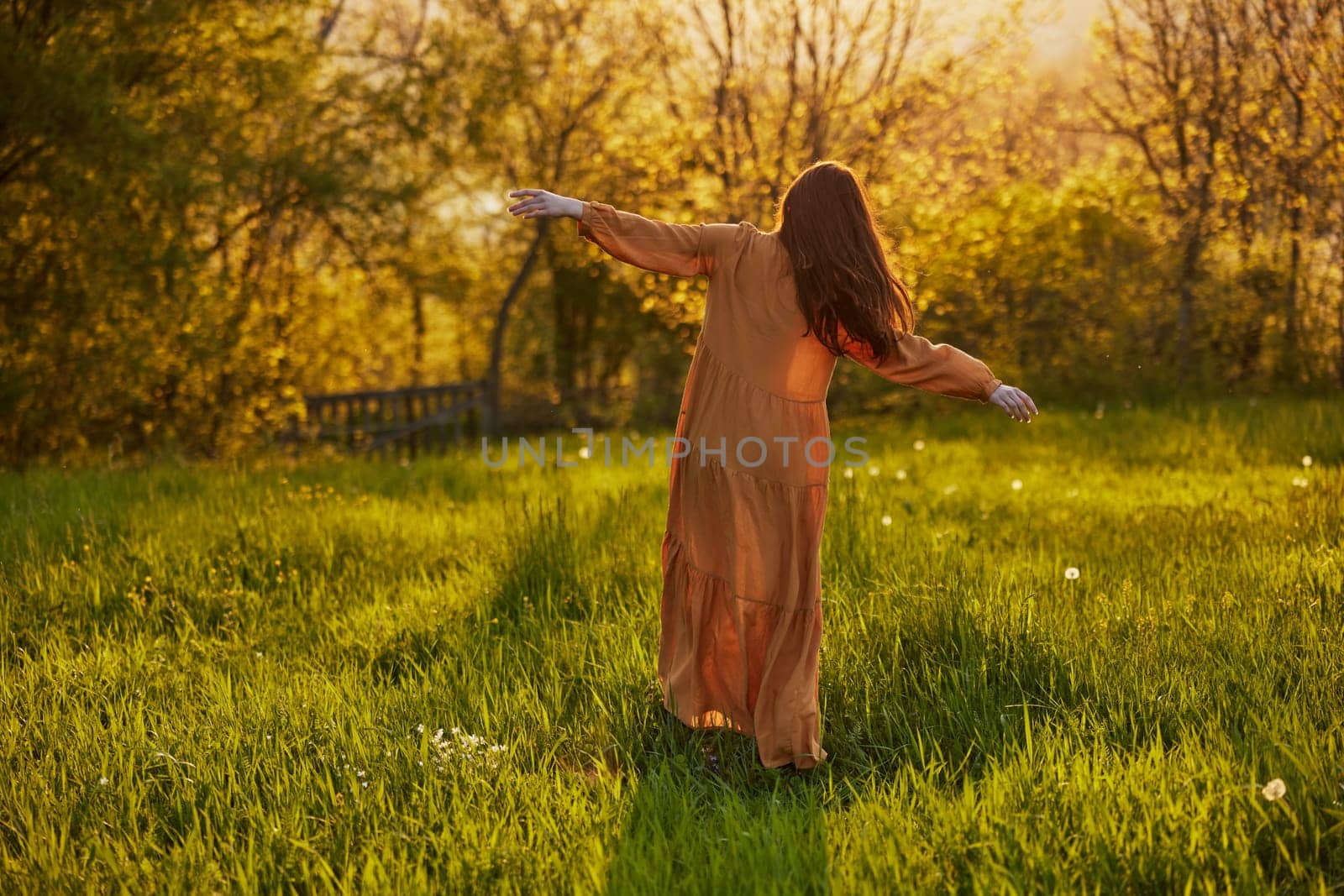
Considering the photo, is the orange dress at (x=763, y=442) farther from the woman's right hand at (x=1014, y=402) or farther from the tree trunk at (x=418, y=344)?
the tree trunk at (x=418, y=344)

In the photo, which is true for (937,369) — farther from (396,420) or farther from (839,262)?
(396,420)

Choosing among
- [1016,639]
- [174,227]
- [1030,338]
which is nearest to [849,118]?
[1030,338]

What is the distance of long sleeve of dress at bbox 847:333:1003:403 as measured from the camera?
2.91m

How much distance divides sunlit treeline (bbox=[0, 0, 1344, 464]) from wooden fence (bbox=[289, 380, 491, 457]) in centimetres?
68

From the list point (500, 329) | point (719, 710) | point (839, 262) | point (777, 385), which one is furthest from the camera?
point (500, 329)

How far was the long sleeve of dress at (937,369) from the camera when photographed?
2.91m

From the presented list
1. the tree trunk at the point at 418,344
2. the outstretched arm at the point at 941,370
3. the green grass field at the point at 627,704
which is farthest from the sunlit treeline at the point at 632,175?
the outstretched arm at the point at 941,370

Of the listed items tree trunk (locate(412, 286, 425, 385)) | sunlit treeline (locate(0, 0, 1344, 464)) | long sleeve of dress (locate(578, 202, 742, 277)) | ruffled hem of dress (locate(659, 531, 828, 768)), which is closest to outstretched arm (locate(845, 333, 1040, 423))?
long sleeve of dress (locate(578, 202, 742, 277))

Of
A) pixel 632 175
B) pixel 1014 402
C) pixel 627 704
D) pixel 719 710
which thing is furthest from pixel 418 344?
pixel 1014 402

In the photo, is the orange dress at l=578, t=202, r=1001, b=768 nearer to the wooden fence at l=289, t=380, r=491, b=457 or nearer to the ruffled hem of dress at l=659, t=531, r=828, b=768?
the ruffled hem of dress at l=659, t=531, r=828, b=768

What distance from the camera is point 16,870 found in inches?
92.7

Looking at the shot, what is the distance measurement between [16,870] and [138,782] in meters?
0.41

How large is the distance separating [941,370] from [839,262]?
0.46 meters

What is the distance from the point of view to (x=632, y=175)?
1402 cm
